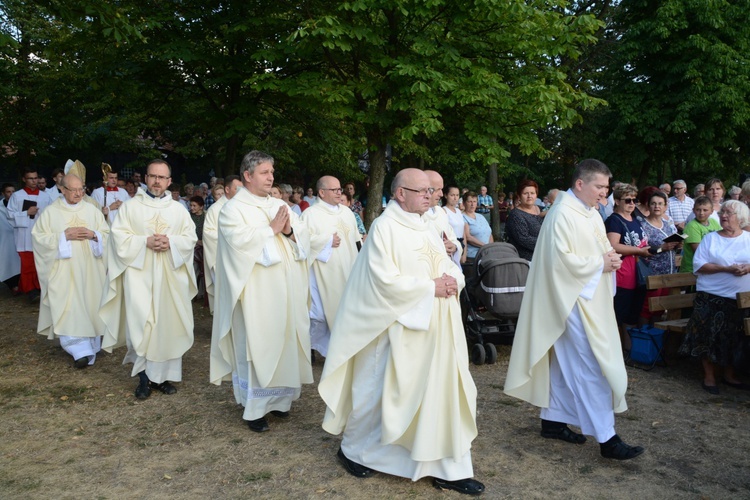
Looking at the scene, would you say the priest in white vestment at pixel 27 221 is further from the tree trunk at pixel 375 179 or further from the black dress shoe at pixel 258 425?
the black dress shoe at pixel 258 425

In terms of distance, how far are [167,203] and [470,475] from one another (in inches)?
167

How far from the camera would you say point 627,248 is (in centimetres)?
757

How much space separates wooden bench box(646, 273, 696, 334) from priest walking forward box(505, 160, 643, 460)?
2.57m

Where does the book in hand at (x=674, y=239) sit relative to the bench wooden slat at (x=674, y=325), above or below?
above

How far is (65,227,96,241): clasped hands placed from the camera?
26.3 ft

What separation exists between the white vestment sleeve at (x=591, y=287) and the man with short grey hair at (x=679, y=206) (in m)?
7.05

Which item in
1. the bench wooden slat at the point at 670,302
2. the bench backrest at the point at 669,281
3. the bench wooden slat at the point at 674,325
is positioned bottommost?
the bench wooden slat at the point at 674,325

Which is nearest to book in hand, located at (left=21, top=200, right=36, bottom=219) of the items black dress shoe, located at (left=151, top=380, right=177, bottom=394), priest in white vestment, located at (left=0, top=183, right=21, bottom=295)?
priest in white vestment, located at (left=0, top=183, right=21, bottom=295)

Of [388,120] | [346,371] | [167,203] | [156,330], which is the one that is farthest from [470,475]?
[388,120]

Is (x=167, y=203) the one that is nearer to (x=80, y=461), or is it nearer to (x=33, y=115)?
(x=80, y=461)

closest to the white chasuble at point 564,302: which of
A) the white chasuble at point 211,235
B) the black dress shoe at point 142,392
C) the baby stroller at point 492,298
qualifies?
the baby stroller at point 492,298

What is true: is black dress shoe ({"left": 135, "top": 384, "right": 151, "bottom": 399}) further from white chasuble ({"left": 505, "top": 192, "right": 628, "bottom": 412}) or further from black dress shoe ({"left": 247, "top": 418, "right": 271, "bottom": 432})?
white chasuble ({"left": 505, "top": 192, "right": 628, "bottom": 412})

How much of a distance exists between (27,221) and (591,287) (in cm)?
1086

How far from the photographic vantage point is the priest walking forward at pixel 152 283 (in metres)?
6.71
